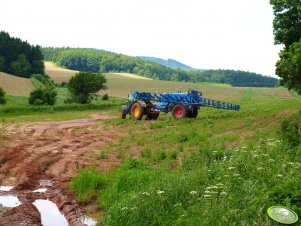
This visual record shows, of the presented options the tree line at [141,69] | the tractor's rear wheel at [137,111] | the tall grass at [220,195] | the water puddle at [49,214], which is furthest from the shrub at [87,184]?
the tree line at [141,69]

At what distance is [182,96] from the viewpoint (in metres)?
27.3

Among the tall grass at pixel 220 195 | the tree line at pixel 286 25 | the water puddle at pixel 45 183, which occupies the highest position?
the tree line at pixel 286 25

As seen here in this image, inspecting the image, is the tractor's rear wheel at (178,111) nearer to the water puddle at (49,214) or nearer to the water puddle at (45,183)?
the water puddle at (45,183)

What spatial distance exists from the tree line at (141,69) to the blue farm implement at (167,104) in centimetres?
13963

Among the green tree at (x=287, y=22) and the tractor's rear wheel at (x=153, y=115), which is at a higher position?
the green tree at (x=287, y=22)

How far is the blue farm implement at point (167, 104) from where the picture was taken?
27.1 metres

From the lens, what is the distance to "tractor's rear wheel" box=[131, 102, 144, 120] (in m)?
28.3

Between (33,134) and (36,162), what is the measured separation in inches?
312

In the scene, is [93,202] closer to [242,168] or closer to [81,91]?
[242,168]

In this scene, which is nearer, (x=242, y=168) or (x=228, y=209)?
(x=228, y=209)

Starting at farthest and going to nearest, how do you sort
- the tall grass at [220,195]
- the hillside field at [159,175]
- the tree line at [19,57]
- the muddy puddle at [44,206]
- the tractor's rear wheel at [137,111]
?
the tree line at [19,57]
the tractor's rear wheel at [137,111]
the muddy puddle at [44,206]
the hillside field at [159,175]
the tall grass at [220,195]

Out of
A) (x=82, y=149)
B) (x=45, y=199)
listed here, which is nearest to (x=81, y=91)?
(x=82, y=149)

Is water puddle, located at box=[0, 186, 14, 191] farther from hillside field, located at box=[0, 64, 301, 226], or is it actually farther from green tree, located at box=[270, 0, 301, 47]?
green tree, located at box=[270, 0, 301, 47]

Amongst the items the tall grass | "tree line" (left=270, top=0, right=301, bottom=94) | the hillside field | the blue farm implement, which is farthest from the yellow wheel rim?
the tall grass
